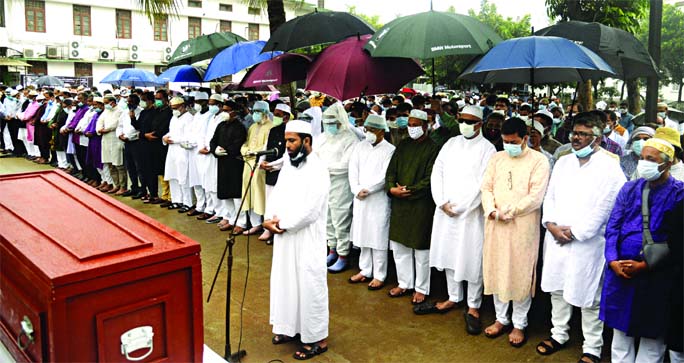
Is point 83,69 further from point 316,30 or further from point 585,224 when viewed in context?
point 585,224

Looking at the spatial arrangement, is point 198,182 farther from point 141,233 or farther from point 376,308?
point 141,233

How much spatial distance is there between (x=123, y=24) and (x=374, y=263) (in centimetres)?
2940

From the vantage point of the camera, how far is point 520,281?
4.39 meters

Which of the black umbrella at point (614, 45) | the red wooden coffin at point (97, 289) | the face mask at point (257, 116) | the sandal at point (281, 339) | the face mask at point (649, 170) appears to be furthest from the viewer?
the face mask at point (257, 116)

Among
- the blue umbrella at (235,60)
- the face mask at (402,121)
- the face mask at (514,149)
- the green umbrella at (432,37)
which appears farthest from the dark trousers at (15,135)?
the face mask at (514,149)

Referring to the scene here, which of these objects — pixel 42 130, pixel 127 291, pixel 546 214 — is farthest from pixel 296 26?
pixel 42 130

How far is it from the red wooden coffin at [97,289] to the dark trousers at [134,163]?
7.35m

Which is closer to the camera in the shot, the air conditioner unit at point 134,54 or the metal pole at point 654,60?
the metal pole at point 654,60

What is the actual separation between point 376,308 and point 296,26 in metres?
3.29

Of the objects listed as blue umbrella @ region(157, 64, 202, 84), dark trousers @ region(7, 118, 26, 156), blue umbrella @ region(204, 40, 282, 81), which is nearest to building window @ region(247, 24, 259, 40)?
dark trousers @ region(7, 118, 26, 156)

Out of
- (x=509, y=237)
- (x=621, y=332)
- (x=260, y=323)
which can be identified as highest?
(x=509, y=237)

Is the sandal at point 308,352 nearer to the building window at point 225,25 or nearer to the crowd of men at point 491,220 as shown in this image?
the crowd of men at point 491,220

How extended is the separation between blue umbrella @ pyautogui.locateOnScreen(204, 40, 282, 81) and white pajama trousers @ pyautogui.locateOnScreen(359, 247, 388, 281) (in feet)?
10.8

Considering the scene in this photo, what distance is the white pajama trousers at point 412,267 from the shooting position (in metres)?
5.33
